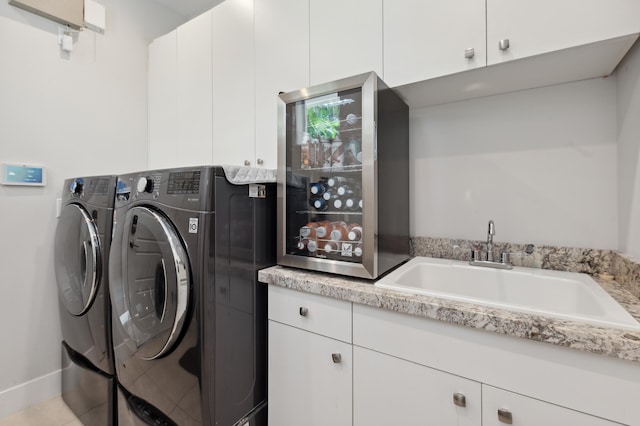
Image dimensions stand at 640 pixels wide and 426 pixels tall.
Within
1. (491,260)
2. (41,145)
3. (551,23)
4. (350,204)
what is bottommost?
(491,260)

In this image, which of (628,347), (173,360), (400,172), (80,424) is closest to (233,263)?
(173,360)

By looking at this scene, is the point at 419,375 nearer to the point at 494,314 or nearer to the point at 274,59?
the point at 494,314

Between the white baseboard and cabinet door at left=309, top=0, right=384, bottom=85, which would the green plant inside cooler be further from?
the white baseboard

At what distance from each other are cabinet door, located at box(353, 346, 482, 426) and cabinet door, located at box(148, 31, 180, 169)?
2236mm

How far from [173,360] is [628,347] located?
5.05ft

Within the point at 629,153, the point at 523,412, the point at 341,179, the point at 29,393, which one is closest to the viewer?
the point at 523,412

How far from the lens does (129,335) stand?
55.7 inches

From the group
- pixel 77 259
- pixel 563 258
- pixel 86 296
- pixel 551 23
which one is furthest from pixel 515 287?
pixel 77 259

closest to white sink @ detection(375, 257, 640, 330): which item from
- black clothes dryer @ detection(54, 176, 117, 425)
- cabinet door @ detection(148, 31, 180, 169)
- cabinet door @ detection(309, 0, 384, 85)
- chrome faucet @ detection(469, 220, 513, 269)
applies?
chrome faucet @ detection(469, 220, 513, 269)

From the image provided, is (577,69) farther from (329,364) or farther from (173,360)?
(173,360)

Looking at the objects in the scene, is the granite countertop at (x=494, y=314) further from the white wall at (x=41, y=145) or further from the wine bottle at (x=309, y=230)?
the white wall at (x=41, y=145)

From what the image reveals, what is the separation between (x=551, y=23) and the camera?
3.43 ft

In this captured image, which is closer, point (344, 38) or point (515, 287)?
point (515, 287)

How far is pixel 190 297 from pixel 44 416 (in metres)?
1.68
